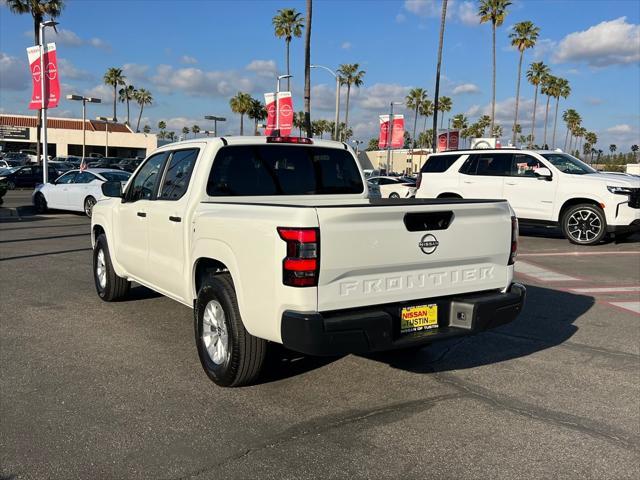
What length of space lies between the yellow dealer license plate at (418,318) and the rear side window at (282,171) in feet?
5.98

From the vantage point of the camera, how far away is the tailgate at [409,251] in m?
3.66

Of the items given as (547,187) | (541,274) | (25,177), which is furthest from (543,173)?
(25,177)

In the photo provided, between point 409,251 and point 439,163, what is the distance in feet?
37.6

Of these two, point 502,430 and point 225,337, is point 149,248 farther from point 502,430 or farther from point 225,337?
point 502,430

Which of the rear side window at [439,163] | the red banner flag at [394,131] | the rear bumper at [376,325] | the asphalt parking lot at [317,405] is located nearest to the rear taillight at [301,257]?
the rear bumper at [376,325]

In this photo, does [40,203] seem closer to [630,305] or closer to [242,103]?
[630,305]

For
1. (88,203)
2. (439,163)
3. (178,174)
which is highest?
(439,163)

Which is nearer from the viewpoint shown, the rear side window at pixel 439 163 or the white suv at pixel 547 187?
the white suv at pixel 547 187

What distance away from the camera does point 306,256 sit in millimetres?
3562

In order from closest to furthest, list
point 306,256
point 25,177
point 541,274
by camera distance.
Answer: point 306,256, point 541,274, point 25,177

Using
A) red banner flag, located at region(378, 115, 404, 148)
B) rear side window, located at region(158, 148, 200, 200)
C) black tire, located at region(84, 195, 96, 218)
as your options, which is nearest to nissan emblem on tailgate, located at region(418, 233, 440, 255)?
rear side window, located at region(158, 148, 200, 200)

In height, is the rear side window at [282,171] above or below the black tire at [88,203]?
above

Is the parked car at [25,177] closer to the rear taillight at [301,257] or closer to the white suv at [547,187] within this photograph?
the white suv at [547,187]

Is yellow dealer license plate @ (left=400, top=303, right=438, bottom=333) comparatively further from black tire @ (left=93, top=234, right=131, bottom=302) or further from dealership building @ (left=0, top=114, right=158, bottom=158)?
dealership building @ (left=0, top=114, right=158, bottom=158)
